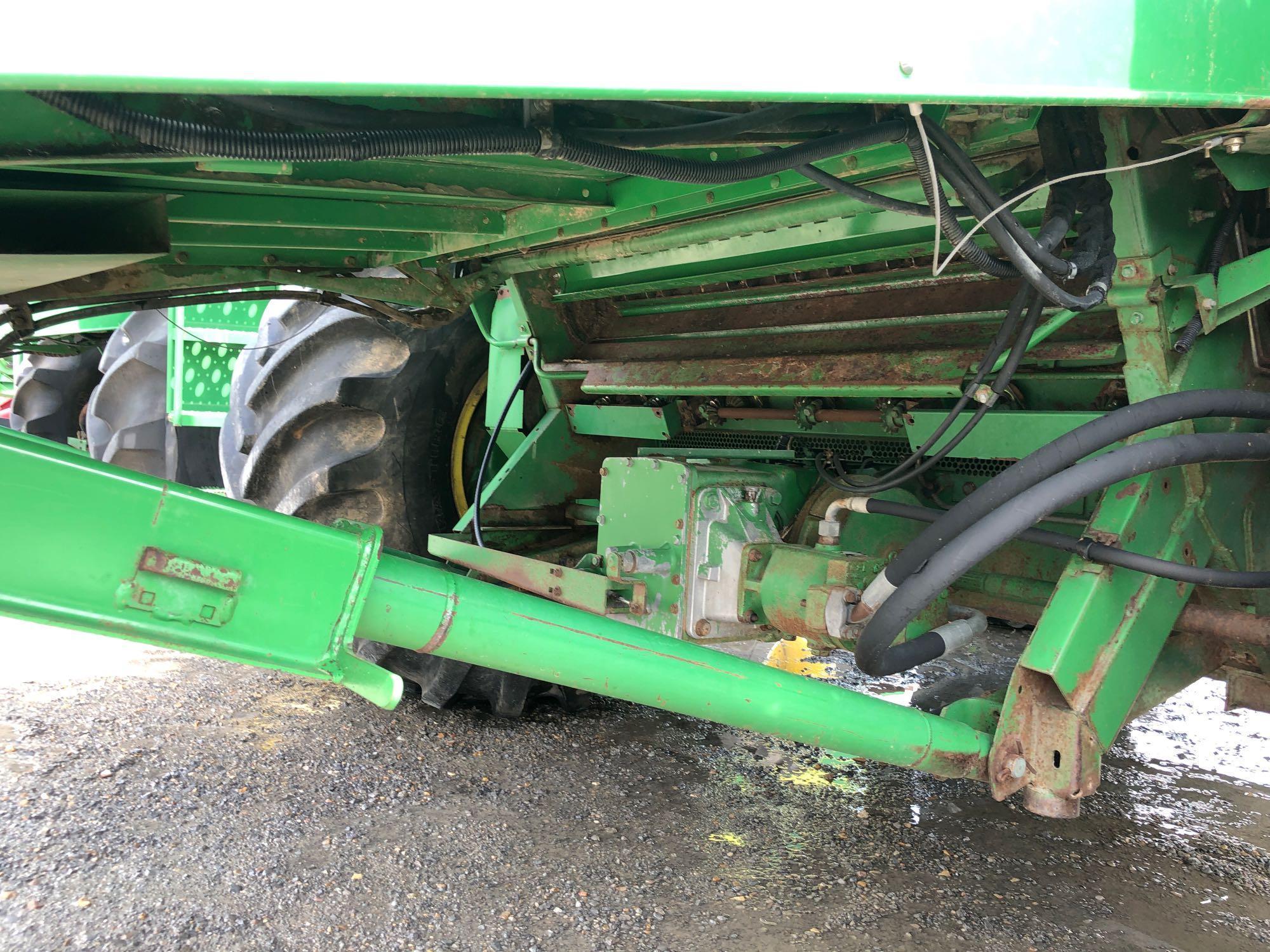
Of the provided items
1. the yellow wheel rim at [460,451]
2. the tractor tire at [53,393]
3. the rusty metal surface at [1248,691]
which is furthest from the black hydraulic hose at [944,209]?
the tractor tire at [53,393]

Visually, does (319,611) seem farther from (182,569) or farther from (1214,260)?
(1214,260)

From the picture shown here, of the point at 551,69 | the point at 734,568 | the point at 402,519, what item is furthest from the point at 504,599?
the point at 402,519

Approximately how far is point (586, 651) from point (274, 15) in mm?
1058

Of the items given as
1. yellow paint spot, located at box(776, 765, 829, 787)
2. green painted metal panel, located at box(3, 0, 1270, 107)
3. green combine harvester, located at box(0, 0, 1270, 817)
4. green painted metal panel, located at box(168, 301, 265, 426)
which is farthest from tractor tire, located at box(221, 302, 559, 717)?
green painted metal panel, located at box(3, 0, 1270, 107)

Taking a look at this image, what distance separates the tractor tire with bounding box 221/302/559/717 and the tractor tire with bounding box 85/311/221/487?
2.22 meters

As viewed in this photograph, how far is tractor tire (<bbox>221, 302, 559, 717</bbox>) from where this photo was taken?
262 cm

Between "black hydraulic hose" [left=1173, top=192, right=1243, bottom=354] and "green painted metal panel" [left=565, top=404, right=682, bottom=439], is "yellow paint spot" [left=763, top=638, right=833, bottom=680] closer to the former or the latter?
"green painted metal panel" [left=565, top=404, right=682, bottom=439]

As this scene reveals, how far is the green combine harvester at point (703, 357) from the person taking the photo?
3.59 ft

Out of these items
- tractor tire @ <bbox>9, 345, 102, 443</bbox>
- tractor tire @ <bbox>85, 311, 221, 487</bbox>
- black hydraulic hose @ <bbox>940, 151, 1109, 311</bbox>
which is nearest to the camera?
black hydraulic hose @ <bbox>940, 151, 1109, 311</bbox>

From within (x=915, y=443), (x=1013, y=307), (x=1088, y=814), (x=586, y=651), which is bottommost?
(x=1088, y=814)

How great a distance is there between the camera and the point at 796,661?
3820mm

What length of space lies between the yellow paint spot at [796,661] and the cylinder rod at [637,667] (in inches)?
75.8

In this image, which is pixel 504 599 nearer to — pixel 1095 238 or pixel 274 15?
pixel 274 15

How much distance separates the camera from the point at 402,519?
2.78 metres
